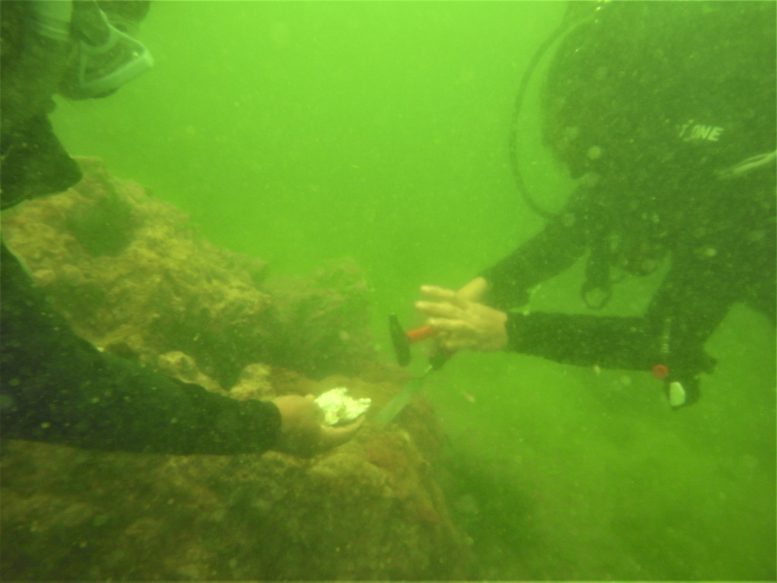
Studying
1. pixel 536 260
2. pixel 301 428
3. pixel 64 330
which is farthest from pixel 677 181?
pixel 64 330

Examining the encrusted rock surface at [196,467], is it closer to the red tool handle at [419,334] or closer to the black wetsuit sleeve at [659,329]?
the red tool handle at [419,334]

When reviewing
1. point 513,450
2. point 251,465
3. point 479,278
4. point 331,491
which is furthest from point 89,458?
point 513,450

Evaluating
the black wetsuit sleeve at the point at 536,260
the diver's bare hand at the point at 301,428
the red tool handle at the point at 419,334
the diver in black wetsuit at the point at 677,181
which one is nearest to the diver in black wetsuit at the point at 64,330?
the diver's bare hand at the point at 301,428

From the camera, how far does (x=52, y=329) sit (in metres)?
1.38

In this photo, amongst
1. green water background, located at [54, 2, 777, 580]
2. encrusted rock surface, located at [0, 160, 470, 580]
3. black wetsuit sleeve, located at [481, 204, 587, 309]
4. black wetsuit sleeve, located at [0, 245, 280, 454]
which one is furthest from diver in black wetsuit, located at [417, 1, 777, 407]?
black wetsuit sleeve, located at [0, 245, 280, 454]

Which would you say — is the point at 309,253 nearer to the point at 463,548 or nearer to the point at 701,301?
the point at 463,548

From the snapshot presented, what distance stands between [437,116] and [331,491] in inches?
2481

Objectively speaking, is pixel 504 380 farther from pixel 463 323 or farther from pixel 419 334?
pixel 463 323

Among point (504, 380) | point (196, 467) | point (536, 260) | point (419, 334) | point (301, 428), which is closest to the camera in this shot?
point (301, 428)

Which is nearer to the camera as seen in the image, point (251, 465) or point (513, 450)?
point (251, 465)

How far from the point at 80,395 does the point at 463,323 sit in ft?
6.80

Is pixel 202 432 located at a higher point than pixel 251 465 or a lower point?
higher

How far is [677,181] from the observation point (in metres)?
3.16

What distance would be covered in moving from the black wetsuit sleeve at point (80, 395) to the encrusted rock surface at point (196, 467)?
43.3 inches
